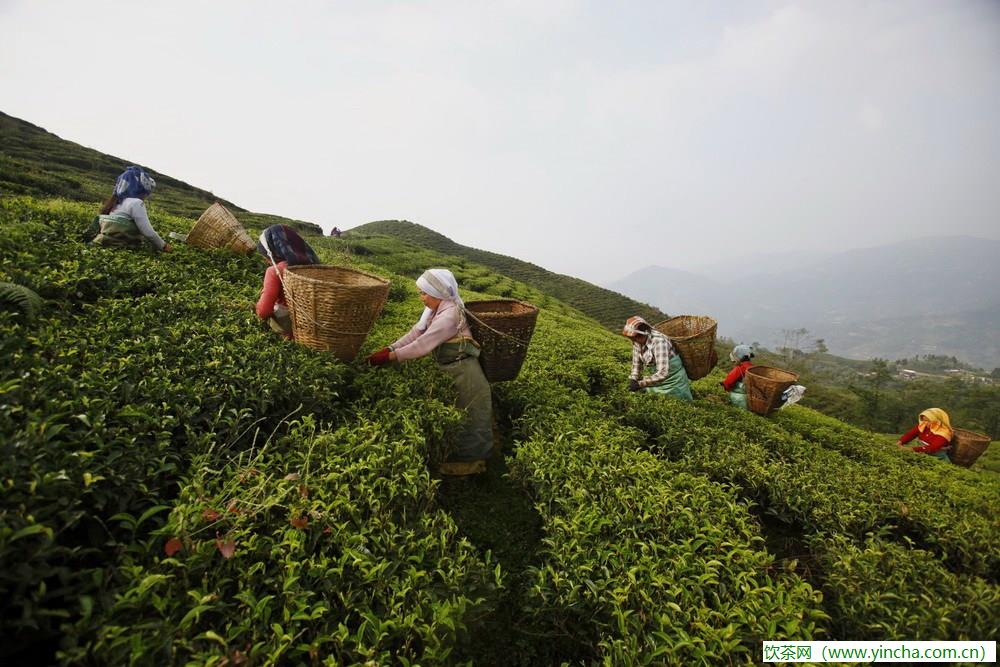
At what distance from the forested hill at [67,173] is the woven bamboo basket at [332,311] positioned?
9798mm

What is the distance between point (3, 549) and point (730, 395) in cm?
671

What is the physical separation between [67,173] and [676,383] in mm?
22146

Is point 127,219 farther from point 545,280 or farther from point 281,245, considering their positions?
point 545,280

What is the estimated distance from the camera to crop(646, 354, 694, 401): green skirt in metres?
5.15

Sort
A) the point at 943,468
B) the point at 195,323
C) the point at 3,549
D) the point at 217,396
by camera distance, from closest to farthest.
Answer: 1. the point at 3,549
2. the point at 217,396
3. the point at 195,323
4. the point at 943,468

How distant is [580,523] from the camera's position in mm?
2453

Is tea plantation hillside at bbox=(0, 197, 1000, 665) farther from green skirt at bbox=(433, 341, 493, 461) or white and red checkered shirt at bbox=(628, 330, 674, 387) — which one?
white and red checkered shirt at bbox=(628, 330, 674, 387)

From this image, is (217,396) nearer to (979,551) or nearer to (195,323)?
(195,323)

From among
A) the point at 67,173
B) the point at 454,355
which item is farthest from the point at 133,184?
the point at 67,173

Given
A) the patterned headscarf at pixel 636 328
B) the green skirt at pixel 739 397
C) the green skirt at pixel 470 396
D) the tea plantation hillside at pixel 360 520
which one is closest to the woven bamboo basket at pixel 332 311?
the tea plantation hillside at pixel 360 520

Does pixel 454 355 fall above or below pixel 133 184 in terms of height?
below

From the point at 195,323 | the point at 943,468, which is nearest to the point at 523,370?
the point at 195,323

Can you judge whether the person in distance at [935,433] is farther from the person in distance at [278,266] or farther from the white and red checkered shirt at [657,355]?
the person in distance at [278,266]

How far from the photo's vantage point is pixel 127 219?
475cm
